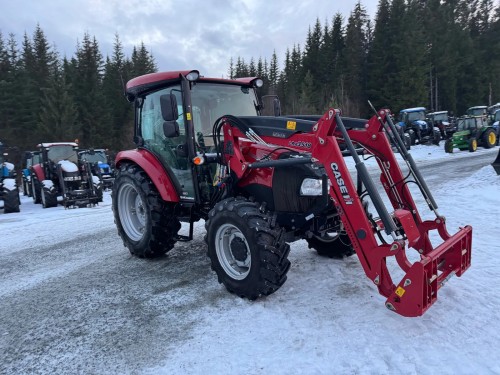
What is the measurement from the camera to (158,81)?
182 inches

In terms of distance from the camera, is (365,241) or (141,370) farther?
(365,241)

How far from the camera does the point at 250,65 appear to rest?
6900cm

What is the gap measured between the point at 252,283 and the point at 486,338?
1801 millimetres

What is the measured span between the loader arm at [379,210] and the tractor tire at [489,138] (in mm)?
19980

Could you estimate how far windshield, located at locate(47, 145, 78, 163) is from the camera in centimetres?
1360

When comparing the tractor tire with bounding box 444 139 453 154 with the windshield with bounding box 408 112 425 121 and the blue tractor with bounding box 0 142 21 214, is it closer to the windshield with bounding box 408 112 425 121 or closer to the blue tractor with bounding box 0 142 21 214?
the windshield with bounding box 408 112 425 121

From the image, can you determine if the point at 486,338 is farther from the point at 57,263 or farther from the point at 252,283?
the point at 57,263

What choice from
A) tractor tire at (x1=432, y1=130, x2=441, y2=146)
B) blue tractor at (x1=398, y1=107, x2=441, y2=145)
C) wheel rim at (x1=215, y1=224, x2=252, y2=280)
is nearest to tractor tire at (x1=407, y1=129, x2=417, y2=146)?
blue tractor at (x1=398, y1=107, x2=441, y2=145)

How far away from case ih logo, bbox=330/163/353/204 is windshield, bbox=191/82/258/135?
76.8 inches

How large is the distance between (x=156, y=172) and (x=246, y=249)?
6.11 feet

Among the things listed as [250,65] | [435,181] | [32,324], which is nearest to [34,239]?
[32,324]

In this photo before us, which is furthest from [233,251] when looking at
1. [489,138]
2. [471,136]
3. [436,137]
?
[436,137]

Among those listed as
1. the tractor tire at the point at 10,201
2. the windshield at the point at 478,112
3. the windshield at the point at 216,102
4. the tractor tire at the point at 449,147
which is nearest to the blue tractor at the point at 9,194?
the tractor tire at the point at 10,201

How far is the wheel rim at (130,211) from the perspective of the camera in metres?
5.39
